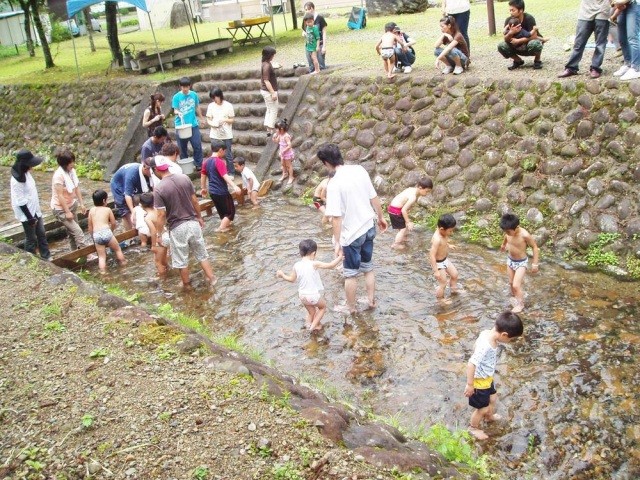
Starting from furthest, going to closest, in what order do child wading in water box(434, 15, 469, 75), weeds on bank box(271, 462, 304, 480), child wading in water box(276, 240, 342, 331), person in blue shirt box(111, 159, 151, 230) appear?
1. child wading in water box(434, 15, 469, 75)
2. person in blue shirt box(111, 159, 151, 230)
3. child wading in water box(276, 240, 342, 331)
4. weeds on bank box(271, 462, 304, 480)

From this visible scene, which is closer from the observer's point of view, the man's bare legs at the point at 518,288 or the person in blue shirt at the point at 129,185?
the man's bare legs at the point at 518,288

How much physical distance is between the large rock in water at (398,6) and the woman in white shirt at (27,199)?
1741 centimetres

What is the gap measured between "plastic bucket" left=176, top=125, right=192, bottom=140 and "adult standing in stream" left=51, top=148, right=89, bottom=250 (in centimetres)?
381

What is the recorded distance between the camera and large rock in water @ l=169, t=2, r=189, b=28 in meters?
33.3

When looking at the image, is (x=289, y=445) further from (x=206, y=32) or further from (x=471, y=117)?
(x=206, y=32)

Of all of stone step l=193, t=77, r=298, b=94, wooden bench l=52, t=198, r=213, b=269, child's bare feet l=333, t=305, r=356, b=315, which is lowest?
child's bare feet l=333, t=305, r=356, b=315

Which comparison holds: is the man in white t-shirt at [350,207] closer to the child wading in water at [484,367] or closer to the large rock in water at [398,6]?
the child wading in water at [484,367]

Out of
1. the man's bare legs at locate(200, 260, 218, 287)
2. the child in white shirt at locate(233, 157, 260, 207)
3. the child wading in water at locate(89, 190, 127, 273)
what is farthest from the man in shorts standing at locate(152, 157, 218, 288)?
the child in white shirt at locate(233, 157, 260, 207)

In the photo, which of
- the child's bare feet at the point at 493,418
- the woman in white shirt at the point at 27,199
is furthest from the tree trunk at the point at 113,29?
the child's bare feet at the point at 493,418

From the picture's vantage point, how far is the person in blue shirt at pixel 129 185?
34.5 ft

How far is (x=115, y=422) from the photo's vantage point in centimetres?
474

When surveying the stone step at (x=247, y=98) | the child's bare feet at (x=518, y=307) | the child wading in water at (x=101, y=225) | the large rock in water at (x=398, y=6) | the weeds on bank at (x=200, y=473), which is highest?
the large rock in water at (x=398, y=6)

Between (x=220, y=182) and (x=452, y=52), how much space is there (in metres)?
5.08

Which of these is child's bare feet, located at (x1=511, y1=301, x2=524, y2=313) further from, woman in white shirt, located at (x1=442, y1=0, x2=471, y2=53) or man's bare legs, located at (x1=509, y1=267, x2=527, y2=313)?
woman in white shirt, located at (x1=442, y1=0, x2=471, y2=53)
